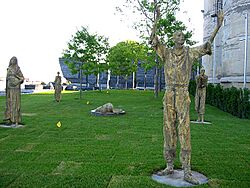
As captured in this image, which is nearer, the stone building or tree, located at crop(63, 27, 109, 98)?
the stone building

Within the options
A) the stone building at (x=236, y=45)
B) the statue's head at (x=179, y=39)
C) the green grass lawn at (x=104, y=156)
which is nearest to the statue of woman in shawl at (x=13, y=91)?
the green grass lawn at (x=104, y=156)

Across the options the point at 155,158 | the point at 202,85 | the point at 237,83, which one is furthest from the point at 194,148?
the point at 237,83

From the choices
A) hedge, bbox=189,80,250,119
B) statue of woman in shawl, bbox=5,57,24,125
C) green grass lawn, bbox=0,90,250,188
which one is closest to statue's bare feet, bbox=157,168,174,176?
green grass lawn, bbox=0,90,250,188

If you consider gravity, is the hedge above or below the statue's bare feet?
above

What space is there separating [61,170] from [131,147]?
2653 millimetres

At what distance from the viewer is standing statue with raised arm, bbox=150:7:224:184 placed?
6129mm

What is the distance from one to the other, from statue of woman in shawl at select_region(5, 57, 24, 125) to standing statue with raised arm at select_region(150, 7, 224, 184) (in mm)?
7571

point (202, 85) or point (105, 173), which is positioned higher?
point (202, 85)

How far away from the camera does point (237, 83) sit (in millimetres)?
22828

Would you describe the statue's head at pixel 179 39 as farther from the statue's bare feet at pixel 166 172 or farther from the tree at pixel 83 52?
the tree at pixel 83 52

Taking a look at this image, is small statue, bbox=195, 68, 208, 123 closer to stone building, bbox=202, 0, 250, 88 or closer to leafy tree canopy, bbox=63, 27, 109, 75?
stone building, bbox=202, 0, 250, 88

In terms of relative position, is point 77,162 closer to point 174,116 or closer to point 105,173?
point 105,173

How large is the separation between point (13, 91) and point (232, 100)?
13264mm

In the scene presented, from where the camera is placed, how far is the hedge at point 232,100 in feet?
61.0
